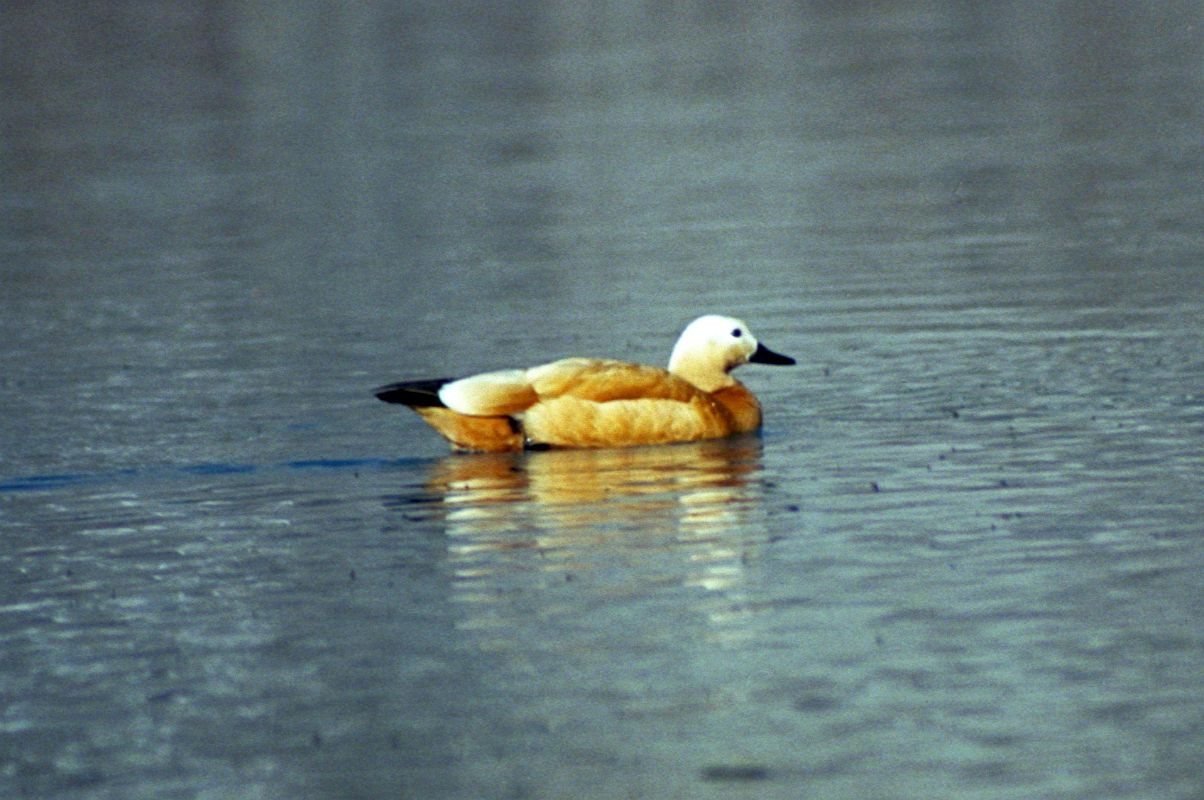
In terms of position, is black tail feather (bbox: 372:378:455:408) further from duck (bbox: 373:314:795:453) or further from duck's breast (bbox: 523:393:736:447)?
duck's breast (bbox: 523:393:736:447)

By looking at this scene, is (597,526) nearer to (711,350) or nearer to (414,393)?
(414,393)

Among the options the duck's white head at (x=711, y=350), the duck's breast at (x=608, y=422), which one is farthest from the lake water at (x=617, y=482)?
the duck's white head at (x=711, y=350)

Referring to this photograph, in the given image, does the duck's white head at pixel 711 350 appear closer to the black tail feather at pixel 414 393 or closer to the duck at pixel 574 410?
the duck at pixel 574 410

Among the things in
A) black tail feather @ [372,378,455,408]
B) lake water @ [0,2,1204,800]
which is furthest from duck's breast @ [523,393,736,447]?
black tail feather @ [372,378,455,408]

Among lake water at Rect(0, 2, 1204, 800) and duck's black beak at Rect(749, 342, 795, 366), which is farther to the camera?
duck's black beak at Rect(749, 342, 795, 366)

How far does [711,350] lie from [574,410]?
127 cm

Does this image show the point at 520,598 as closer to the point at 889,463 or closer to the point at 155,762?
the point at 155,762

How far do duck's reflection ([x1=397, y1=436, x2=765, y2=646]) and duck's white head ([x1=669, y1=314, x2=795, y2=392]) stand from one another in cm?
84

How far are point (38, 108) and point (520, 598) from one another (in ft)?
125

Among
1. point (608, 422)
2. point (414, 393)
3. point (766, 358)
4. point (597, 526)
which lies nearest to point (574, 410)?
point (608, 422)

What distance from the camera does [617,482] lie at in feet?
49.5

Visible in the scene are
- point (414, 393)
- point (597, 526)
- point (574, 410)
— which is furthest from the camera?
point (574, 410)

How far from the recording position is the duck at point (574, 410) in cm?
1622

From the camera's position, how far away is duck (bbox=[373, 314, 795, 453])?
1622 centimetres
